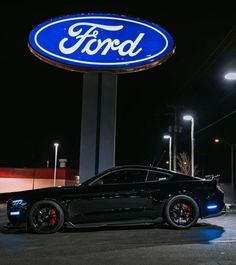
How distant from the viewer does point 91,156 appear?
15.1 metres

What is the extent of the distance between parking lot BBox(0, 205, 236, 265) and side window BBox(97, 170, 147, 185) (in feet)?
3.29

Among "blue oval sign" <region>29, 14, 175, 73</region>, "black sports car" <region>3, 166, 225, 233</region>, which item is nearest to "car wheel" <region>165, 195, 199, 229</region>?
"black sports car" <region>3, 166, 225, 233</region>

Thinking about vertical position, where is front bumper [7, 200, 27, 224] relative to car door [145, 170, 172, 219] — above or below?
below

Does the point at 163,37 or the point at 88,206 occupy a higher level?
the point at 163,37

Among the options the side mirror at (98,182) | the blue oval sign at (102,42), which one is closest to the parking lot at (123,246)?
the side mirror at (98,182)

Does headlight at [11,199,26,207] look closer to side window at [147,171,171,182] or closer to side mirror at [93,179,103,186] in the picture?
side mirror at [93,179,103,186]

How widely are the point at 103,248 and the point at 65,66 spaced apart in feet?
29.3

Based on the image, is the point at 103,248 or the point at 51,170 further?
the point at 51,170

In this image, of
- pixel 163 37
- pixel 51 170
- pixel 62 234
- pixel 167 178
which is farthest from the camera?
pixel 51 170

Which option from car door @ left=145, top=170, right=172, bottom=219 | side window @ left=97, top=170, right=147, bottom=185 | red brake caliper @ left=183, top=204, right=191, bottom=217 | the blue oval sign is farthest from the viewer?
the blue oval sign

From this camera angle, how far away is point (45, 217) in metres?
9.31

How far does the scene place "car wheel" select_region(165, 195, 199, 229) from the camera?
31.3 ft

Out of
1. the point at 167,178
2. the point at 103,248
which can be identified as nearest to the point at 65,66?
the point at 167,178

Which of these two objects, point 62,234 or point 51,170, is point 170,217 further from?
point 51,170
